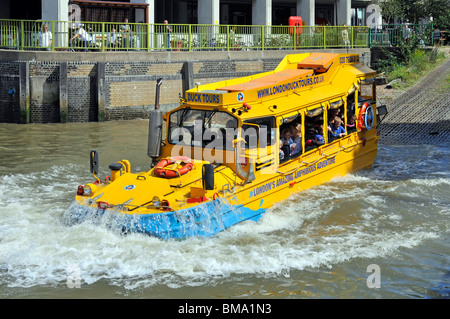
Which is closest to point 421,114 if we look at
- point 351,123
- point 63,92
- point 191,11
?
point 351,123

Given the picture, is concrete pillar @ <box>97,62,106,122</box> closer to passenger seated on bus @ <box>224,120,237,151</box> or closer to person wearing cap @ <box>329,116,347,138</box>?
person wearing cap @ <box>329,116,347,138</box>

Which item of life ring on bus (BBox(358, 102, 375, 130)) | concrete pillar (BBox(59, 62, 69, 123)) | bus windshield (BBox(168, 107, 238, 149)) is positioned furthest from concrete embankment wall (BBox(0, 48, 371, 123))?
bus windshield (BBox(168, 107, 238, 149))

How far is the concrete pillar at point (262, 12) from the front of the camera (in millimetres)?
35656

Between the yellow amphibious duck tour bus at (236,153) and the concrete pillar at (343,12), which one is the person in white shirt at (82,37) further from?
the concrete pillar at (343,12)

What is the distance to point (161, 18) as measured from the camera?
119ft

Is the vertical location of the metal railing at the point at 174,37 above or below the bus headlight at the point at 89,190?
above

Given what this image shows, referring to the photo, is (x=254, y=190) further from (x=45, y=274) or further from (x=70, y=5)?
(x=70, y=5)

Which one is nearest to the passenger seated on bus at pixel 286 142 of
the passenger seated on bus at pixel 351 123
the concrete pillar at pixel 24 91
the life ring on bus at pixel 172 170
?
the life ring on bus at pixel 172 170

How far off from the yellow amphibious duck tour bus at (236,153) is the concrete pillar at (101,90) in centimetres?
954

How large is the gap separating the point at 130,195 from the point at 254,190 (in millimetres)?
2182

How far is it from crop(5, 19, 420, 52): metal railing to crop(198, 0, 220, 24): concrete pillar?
8.49 ft

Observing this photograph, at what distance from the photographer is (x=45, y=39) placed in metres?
23.7

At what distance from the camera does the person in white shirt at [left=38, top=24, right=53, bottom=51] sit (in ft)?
77.5
